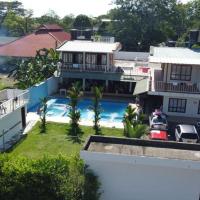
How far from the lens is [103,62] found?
1560 inches

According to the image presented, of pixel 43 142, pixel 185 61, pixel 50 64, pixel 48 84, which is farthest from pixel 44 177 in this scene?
pixel 50 64

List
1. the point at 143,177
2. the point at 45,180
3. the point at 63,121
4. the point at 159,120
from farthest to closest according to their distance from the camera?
the point at 63,121 → the point at 159,120 → the point at 143,177 → the point at 45,180

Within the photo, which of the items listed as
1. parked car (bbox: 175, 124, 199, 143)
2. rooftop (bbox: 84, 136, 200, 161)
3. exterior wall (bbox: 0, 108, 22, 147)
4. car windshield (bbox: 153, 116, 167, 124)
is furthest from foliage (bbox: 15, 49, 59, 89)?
rooftop (bbox: 84, 136, 200, 161)

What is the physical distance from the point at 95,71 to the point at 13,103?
15.9 metres

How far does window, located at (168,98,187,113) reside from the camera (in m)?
30.4

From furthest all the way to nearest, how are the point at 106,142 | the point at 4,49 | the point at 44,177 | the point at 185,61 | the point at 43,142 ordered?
the point at 4,49 < the point at 185,61 < the point at 43,142 < the point at 106,142 < the point at 44,177

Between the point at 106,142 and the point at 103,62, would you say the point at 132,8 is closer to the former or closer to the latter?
the point at 103,62

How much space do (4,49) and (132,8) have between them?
95.5ft

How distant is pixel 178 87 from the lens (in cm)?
3008

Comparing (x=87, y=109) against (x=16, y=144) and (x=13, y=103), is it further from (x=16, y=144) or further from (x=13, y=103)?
A: (x=16, y=144)

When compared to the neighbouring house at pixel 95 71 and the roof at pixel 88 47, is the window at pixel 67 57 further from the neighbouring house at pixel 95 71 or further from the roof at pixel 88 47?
the roof at pixel 88 47

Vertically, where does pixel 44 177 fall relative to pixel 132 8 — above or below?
below

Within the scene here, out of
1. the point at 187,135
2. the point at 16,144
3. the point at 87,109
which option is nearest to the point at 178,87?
the point at 187,135

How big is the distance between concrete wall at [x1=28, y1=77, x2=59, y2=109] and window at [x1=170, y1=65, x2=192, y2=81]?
13.4 metres
